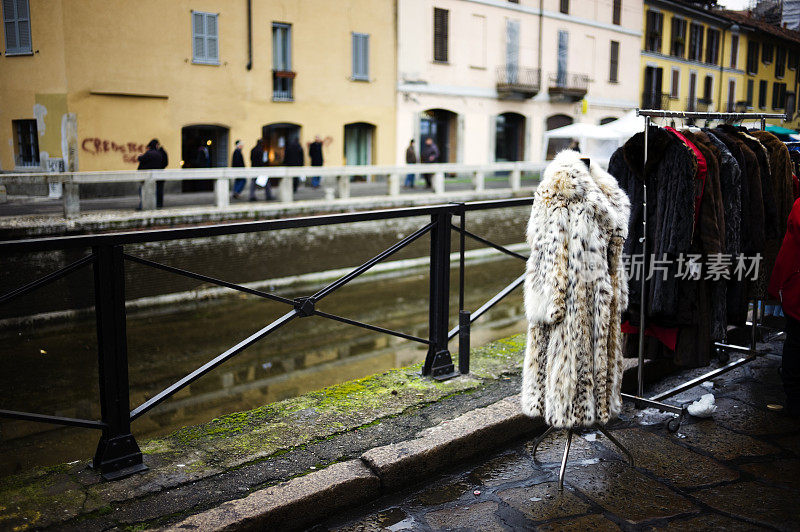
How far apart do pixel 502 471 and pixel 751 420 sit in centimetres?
146

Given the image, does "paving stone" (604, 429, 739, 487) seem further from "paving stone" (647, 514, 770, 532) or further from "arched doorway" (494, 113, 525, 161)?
"arched doorway" (494, 113, 525, 161)

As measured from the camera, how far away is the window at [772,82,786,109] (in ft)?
125

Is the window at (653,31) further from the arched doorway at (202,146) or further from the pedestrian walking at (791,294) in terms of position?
the pedestrian walking at (791,294)

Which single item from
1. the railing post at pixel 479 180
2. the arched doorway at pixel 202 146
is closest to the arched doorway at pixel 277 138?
the arched doorway at pixel 202 146

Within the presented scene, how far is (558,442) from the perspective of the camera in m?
3.21

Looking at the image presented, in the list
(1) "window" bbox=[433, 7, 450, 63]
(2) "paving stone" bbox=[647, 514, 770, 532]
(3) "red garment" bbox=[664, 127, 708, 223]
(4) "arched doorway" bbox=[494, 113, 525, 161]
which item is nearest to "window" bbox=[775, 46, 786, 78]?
(4) "arched doorway" bbox=[494, 113, 525, 161]

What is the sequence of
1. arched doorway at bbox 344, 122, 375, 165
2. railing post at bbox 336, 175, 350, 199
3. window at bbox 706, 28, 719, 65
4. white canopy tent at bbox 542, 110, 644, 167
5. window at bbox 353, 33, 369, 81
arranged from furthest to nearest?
1. window at bbox 706, 28, 719, 65
2. arched doorway at bbox 344, 122, 375, 165
3. window at bbox 353, 33, 369, 81
4. white canopy tent at bbox 542, 110, 644, 167
5. railing post at bbox 336, 175, 350, 199

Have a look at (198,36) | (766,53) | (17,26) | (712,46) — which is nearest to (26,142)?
(17,26)

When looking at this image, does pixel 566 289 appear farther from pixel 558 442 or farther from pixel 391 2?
pixel 391 2

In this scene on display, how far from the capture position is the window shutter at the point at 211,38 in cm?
1727

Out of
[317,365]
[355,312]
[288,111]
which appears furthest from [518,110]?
[317,365]

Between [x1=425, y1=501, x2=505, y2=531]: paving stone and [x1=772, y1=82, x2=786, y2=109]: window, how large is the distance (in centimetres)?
4240

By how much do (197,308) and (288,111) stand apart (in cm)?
935

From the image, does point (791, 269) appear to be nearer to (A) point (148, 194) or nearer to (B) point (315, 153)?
(A) point (148, 194)
